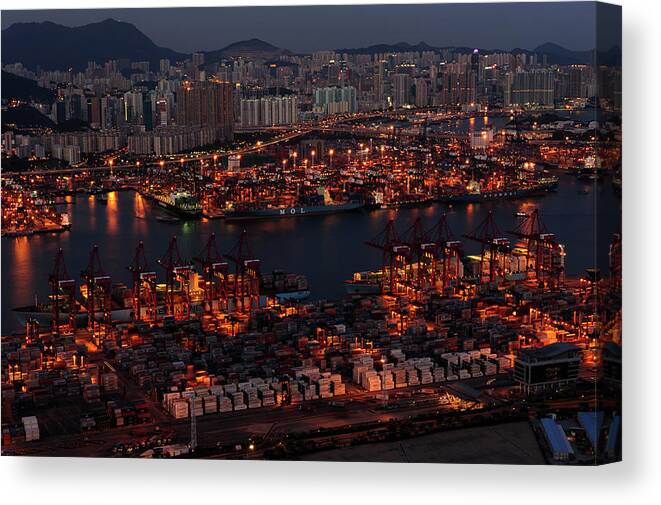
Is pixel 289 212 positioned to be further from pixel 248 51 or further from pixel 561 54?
pixel 561 54

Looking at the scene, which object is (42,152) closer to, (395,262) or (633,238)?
(395,262)

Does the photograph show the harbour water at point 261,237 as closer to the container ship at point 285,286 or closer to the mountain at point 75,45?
the container ship at point 285,286

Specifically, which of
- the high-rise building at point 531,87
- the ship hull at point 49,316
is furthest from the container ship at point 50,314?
the high-rise building at point 531,87

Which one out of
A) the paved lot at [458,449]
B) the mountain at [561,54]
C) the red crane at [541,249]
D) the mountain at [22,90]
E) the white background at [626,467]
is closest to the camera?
the white background at [626,467]

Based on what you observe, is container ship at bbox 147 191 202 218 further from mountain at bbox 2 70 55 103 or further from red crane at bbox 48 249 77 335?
mountain at bbox 2 70 55 103

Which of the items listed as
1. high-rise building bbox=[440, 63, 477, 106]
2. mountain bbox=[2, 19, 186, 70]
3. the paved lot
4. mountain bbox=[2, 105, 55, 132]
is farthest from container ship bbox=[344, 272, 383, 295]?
mountain bbox=[2, 105, 55, 132]

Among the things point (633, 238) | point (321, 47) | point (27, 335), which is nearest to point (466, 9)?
point (321, 47)

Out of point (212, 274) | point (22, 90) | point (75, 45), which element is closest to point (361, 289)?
point (212, 274)

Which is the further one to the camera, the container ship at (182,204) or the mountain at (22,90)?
the container ship at (182,204)
